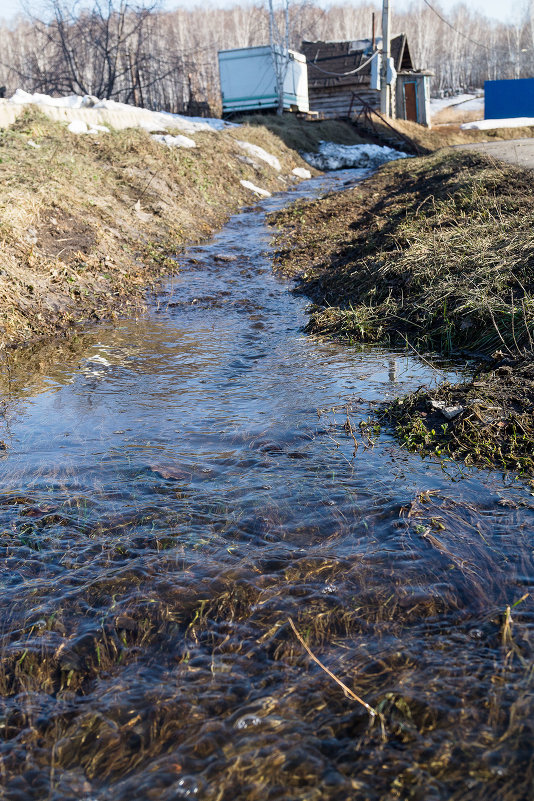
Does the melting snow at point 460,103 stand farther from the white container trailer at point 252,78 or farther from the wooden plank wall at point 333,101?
the white container trailer at point 252,78

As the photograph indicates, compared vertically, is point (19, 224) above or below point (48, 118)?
below

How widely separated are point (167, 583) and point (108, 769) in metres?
0.81

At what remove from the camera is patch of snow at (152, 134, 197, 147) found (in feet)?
47.9

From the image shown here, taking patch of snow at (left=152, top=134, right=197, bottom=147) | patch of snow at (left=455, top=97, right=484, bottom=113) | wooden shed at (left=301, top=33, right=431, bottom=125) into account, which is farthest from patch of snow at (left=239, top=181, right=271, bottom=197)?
patch of snow at (left=455, top=97, right=484, bottom=113)

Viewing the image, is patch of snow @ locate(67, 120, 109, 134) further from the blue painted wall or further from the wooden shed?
the blue painted wall

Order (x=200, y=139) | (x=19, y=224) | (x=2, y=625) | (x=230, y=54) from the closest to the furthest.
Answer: (x=2, y=625) < (x=19, y=224) < (x=200, y=139) < (x=230, y=54)

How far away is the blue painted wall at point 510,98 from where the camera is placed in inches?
1319

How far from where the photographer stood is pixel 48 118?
41.5 feet

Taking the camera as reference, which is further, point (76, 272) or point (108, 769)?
point (76, 272)

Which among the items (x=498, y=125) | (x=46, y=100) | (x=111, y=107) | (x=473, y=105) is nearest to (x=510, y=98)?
(x=498, y=125)

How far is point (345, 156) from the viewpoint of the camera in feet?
73.2

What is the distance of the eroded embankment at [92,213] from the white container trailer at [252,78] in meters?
12.4

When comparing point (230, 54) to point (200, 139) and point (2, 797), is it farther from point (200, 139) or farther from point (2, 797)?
point (2, 797)

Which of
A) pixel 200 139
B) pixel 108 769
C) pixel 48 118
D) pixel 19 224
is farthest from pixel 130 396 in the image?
pixel 200 139
